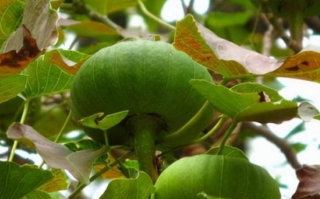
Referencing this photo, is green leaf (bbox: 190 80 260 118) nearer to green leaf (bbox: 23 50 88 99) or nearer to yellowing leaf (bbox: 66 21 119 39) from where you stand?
green leaf (bbox: 23 50 88 99)

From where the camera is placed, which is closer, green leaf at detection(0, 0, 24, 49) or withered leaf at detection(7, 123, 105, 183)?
withered leaf at detection(7, 123, 105, 183)

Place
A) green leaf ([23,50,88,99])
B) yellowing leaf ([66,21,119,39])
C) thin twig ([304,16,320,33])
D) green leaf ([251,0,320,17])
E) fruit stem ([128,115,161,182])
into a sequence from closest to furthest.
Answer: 1. fruit stem ([128,115,161,182])
2. green leaf ([23,50,88,99])
3. green leaf ([251,0,320,17])
4. yellowing leaf ([66,21,119,39])
5. thin twig ([304,16,320,33])

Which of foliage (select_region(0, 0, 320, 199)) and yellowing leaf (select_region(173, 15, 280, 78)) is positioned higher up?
yellowing leaf (select_region(173, 15, 280, 78))

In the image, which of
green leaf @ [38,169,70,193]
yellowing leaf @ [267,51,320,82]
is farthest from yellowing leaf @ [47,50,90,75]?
yellowing leaf @ [267,51,320,82]

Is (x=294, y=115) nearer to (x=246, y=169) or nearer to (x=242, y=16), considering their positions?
(x=246, y=169)

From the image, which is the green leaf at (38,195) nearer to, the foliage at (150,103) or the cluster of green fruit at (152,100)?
the foliage at (150,103)

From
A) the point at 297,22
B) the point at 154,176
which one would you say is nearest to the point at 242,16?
the point at 297,22
